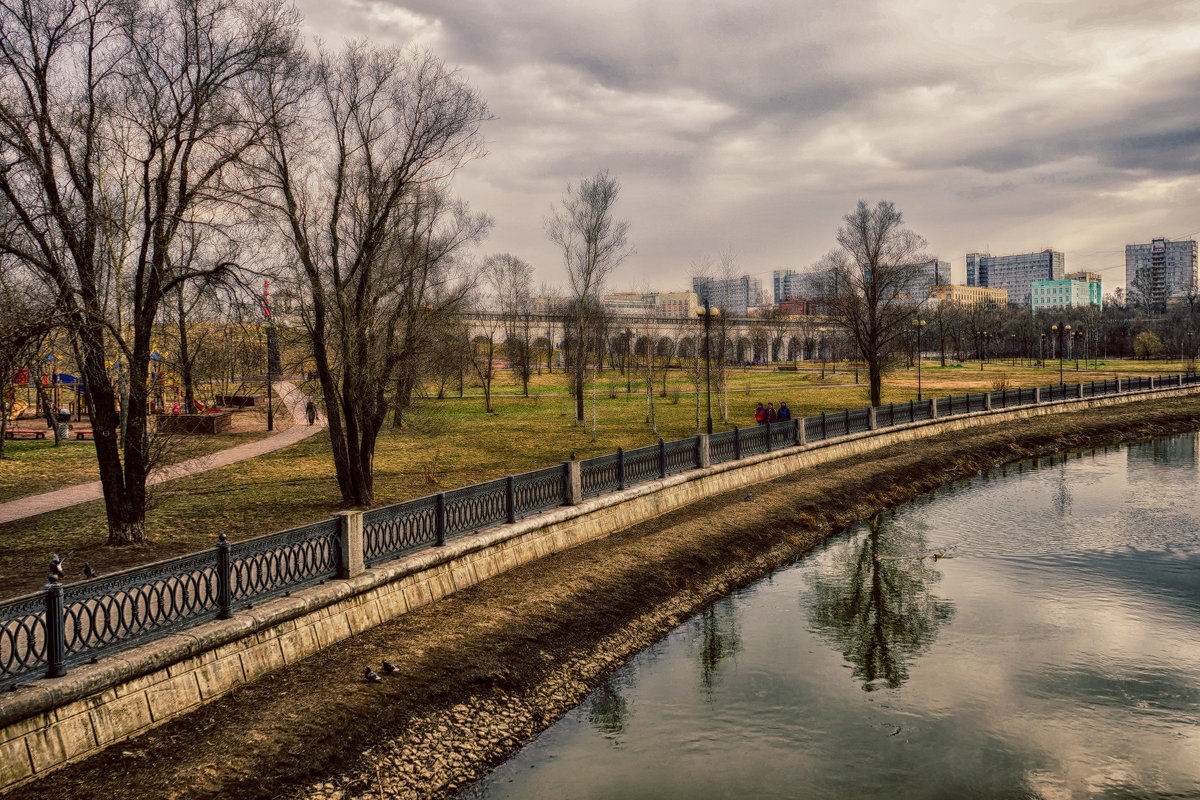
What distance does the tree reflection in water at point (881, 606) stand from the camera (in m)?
11.9

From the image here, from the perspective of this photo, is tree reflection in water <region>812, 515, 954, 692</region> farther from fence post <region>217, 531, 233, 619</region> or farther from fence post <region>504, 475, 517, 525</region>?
fence post <region>217, 531, 233, 619</region>

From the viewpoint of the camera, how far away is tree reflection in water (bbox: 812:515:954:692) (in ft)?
38.9

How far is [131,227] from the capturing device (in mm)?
18922

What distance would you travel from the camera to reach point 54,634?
7.18m

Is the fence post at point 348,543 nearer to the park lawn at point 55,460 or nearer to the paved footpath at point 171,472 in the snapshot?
the park lawn at point 55,460

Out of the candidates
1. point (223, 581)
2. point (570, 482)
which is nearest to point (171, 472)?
point (570, 482)

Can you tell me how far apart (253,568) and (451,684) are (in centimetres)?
358

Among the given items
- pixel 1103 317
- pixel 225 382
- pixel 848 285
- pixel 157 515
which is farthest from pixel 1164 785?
pixel 1103 317

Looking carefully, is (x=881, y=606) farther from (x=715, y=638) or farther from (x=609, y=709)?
(x=609, y=709)

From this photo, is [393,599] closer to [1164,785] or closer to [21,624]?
[21,624]

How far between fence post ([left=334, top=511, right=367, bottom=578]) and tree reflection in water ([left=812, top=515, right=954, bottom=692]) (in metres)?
7.15

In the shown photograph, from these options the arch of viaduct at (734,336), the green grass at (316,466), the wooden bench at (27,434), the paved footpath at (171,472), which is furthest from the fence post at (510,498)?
the arch of viaduct at (734,336)

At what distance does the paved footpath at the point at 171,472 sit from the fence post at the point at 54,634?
1012cm

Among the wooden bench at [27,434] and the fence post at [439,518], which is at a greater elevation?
the wooden bench at [27,434]
